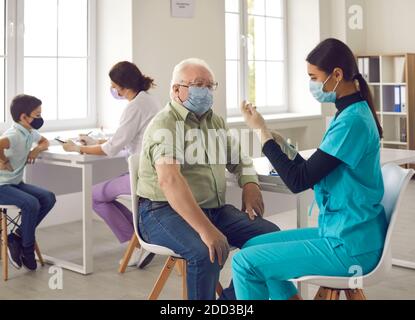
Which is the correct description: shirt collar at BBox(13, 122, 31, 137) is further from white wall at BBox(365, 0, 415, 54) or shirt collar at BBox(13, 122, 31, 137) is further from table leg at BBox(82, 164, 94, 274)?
white wall at BBox(365, 0, 415, 54)

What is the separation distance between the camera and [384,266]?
2.15 meters

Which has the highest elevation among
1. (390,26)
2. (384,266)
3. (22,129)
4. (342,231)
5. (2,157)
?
(390,26)

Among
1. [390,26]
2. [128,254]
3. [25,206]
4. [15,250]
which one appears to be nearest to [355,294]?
[128,254]

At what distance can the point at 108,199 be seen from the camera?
12.7ft

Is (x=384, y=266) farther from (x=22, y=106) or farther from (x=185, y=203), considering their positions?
(x=22, y=106)

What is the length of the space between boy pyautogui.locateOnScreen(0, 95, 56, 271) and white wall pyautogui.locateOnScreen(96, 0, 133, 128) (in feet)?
4.70

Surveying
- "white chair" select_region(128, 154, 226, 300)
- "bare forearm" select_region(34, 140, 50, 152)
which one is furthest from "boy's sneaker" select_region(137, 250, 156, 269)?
"white chair" select_region(128, 154, 226, 300)

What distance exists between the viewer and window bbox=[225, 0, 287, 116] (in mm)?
6562

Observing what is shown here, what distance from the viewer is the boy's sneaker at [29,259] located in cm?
371

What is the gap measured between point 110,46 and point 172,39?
1.63 ft

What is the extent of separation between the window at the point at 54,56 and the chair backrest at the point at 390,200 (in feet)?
10.5

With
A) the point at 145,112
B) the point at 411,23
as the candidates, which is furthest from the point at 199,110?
the point at 411,23

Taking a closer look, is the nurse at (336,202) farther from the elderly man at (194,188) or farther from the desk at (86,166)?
the desk at (86,166)
